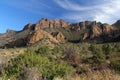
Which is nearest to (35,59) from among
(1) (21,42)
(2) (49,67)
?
(2) (49,67)

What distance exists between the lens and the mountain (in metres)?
136

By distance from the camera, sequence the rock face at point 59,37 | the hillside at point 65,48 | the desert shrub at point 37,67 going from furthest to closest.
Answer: the rock face at point 59,37 < the hillside at point 65,48 < the desert shrub at point 37,67

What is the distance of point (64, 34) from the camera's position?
158 m

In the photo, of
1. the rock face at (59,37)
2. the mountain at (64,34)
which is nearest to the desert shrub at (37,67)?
the mountain at (64,34)

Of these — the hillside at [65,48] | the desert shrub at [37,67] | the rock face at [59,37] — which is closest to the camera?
the desert shrub at [37,67]

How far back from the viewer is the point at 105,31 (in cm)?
16162

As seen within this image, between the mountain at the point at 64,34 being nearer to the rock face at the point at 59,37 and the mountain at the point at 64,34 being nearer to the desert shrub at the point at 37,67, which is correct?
the rock face at the point at 59,37

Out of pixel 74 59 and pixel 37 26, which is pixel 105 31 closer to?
pixel 37 26

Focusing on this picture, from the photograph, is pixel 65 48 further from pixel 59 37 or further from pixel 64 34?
pixel 64 34

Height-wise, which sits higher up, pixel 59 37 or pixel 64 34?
pixel 64 34

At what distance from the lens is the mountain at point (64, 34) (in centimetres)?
13638

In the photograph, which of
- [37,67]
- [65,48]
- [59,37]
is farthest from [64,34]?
[37,67]

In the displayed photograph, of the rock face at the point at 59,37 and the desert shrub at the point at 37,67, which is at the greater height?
the rock face at the point at 59,37

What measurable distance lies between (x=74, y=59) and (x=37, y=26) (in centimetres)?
15672
